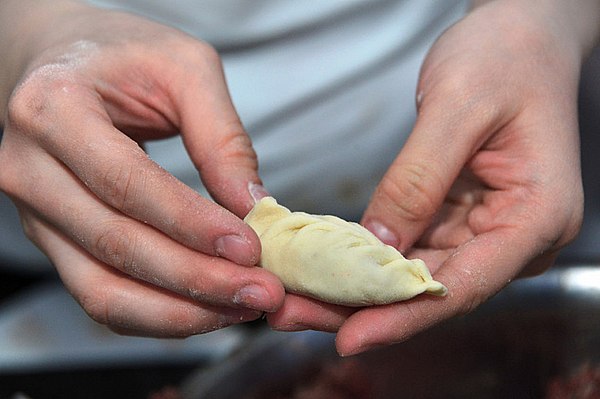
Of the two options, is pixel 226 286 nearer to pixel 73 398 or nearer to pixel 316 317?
pixel 316 317

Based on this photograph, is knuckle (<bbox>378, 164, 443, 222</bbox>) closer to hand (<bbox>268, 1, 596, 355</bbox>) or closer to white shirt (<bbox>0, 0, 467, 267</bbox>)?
hand (<bbox>268, 1, 596, 355</bbox>)

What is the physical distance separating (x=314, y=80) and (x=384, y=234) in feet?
3.07

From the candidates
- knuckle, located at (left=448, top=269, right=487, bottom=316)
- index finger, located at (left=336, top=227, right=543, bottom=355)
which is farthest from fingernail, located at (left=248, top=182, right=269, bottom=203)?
knuckle, located at (left=448, top=269, right=487, bottom=316)

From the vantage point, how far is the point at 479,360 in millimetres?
2055

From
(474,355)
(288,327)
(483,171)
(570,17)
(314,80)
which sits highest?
(570,17)

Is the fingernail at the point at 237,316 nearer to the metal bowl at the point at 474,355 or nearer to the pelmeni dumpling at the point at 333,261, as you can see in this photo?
the pelmeni dumpling at the point at 333,261

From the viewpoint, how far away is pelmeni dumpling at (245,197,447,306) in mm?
1337

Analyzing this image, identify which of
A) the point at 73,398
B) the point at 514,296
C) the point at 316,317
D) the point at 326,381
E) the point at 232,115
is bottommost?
the point at 73,398

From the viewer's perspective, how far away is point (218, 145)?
1.54 meters

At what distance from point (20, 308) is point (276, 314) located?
5.28 ft

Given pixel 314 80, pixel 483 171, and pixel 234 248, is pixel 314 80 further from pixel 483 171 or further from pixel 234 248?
pixel 234 248

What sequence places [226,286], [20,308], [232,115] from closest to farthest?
[226,286], [232,115], [20,308]

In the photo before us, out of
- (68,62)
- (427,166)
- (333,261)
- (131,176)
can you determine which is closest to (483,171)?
(427,166)

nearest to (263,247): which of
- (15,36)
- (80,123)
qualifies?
(80,123)
